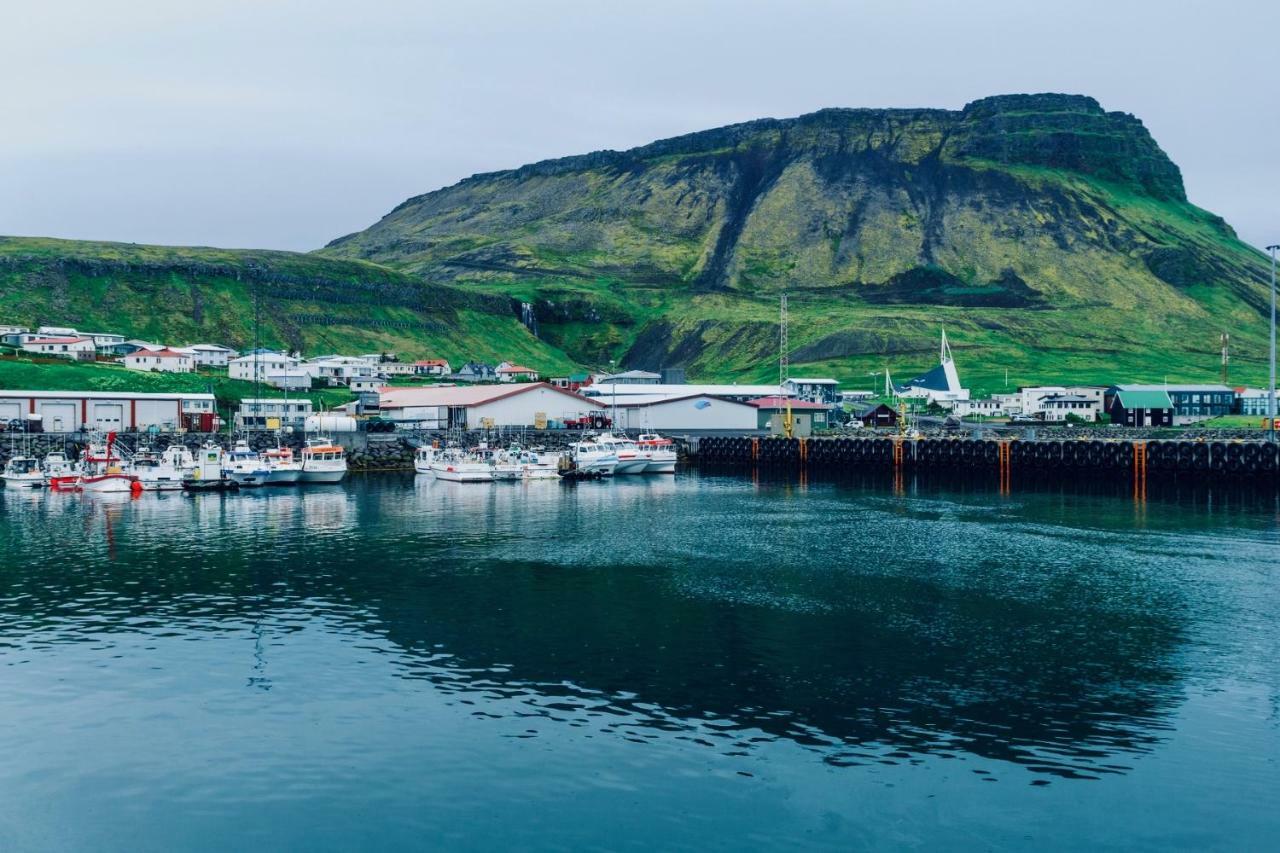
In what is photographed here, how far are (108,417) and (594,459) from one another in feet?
168

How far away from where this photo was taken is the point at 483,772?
85.2 ft

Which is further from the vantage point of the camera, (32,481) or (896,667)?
(32,481)

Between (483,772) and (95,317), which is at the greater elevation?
(95,317)

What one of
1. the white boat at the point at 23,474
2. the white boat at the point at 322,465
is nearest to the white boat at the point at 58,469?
the white boat at the point at 23,474

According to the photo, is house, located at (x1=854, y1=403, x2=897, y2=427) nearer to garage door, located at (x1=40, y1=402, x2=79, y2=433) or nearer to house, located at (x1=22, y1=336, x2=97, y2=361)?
garage door, located at (x1=40, y1=402, x2=79, y2=433)

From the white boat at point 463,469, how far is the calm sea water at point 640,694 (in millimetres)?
41659

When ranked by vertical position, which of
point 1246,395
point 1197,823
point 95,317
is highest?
point 95,317

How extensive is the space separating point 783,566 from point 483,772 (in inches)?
1153

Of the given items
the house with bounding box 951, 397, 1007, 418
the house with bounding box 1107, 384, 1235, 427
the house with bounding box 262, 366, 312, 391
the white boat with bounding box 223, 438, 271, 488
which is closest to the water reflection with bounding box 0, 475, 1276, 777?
the white boat with bounding box 223, 438, 271, 488

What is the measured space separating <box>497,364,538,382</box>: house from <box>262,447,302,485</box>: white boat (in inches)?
3363

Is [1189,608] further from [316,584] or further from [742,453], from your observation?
[742,453]

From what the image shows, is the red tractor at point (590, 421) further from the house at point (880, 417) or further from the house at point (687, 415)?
the house at point (880, 417)

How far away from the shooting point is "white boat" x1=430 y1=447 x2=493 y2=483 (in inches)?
4053

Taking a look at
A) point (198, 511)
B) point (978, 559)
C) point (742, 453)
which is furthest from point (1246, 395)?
point (198, 511)
